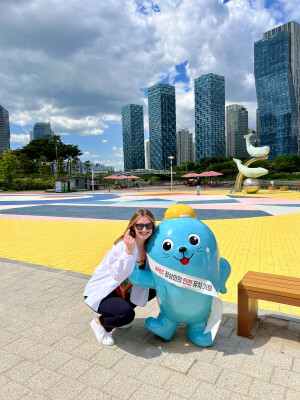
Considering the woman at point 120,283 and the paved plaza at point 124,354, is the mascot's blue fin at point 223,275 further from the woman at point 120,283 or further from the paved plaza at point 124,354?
the woman at point 120,283

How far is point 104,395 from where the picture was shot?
216 centimetres

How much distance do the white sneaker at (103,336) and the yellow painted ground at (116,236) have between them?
1.92 metres

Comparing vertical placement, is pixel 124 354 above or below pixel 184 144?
below

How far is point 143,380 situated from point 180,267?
1.01m

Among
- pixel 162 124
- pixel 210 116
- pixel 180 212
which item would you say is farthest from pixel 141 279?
pixel 162 124

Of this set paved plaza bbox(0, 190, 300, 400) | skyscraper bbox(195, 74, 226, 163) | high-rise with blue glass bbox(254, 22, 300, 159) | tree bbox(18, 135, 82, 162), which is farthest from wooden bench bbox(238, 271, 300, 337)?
high-rise with blue glass bbox(254, 22, 300, 159)

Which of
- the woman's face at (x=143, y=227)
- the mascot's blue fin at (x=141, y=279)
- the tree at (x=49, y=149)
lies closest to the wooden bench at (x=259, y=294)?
the mascot's blue fin at (x=141, y=279)

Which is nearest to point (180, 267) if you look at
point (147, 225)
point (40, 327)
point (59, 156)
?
point (147, 225)

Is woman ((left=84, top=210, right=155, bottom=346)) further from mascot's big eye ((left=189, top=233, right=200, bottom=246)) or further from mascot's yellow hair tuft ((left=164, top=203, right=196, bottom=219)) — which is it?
mascot's big eye ((left=189, top=233, right=200, bottom=246))

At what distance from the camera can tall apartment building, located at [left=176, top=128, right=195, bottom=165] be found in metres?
153

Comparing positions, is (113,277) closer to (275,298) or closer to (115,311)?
(115,311)

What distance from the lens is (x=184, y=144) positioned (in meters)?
154

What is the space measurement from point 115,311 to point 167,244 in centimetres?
88

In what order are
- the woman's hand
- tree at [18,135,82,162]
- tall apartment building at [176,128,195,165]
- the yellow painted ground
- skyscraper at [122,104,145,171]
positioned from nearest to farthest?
the woman's hand → the yellow painted ground → tree at [18,135,82,162] → skyscraper at [122,104,145,171] → tall apartment building at [176,128,195,165]
